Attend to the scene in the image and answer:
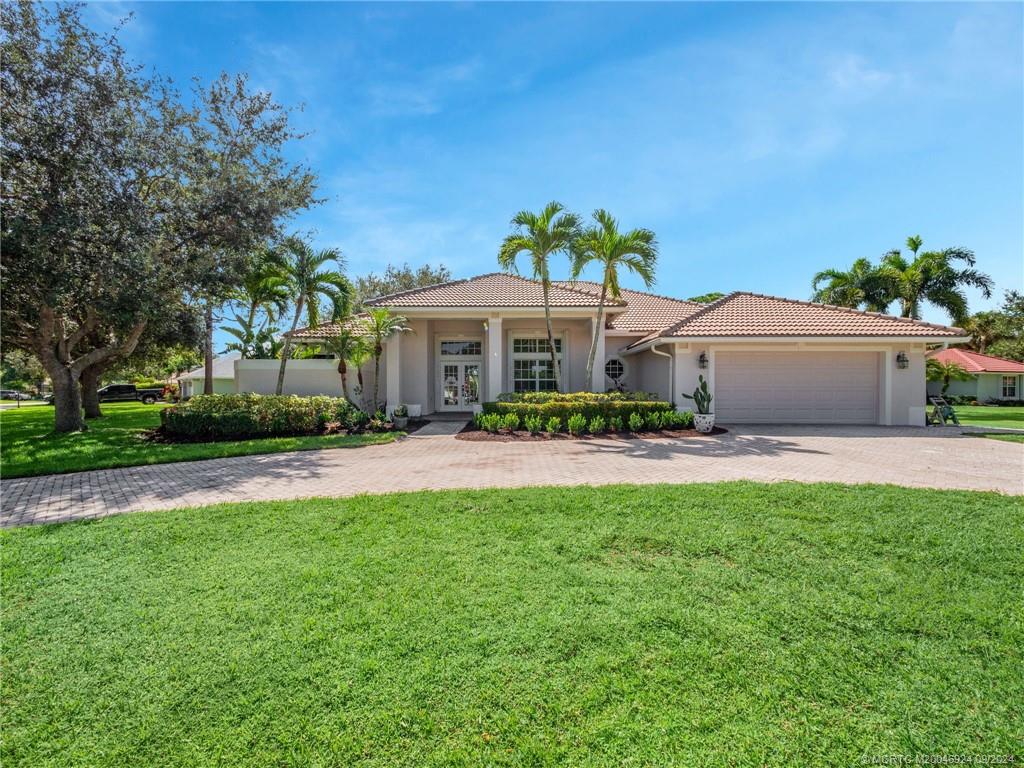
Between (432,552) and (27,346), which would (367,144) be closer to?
(432,552)

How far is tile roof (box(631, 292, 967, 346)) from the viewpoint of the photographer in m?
14.1

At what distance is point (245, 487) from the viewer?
712 centimetres

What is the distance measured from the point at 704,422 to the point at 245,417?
13.1 metres

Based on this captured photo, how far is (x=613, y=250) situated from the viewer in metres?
13.4

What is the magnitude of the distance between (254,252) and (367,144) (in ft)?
16.0

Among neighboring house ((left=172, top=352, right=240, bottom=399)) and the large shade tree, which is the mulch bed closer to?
the large shade tree

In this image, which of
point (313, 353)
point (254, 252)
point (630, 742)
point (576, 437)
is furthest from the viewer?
point (313, 353)

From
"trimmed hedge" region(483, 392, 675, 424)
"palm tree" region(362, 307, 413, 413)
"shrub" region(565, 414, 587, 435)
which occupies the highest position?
"palm tree" region(362, 307, 413, 413)

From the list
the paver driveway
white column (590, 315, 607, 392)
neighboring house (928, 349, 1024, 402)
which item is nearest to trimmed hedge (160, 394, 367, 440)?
the paver driveway

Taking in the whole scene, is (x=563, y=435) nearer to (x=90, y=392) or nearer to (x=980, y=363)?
(x=90, y=392)

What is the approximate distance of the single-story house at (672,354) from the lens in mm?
14570

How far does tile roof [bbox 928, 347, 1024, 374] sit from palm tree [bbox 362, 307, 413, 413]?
3448 centimetres

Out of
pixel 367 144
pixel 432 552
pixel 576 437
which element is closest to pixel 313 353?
pixel 367 144

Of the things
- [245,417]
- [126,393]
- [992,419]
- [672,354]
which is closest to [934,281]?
[992,419]
